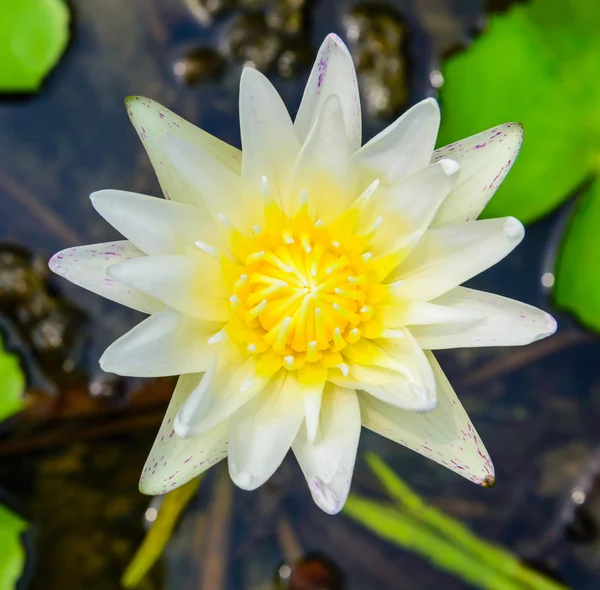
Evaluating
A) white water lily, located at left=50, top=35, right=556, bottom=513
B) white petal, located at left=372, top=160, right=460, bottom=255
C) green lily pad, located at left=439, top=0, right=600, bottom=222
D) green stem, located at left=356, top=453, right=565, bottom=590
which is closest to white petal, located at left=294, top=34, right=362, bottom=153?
white water lily, located at left=50, top=35, right=556, bottom=513

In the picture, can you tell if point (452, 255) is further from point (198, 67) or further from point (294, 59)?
point (198, 67)

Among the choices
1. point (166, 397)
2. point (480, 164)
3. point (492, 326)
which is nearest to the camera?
point (492, 326)

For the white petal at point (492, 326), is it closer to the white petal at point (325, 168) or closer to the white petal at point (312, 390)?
the white petal at point (312, 390)

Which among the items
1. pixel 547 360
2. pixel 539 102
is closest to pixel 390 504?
pixel 547 360

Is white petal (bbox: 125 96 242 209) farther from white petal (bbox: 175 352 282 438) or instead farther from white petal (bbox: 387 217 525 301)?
white petal (bbox: 387 217 525 301)

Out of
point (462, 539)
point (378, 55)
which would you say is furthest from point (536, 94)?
point (462, 539)

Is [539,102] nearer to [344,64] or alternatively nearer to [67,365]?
[344,64]

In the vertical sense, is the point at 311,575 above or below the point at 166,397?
below

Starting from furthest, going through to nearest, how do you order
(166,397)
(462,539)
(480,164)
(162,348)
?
(462,539)
(166,397)
(480,164)
(162,348)
